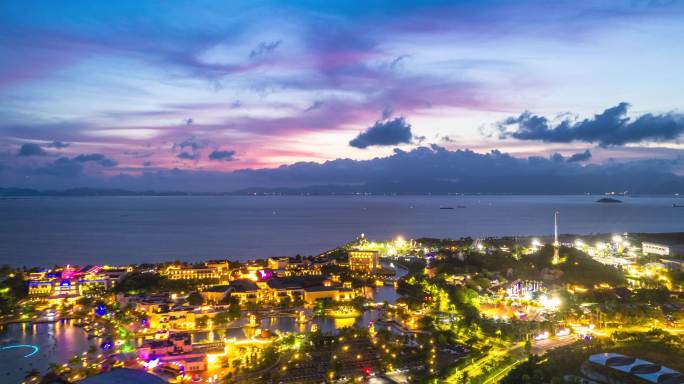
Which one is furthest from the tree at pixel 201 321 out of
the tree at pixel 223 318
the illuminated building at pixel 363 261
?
the illuminated building at pixel 363 261

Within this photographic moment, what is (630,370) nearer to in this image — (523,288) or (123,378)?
(523,288)

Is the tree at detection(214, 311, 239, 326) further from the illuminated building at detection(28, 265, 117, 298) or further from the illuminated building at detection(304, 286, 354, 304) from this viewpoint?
the illuminated building at detection(28, 265, 117, 298)

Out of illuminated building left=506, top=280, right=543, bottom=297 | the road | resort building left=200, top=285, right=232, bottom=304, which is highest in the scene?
resort building left=200, top=285, right=232, bottom=304

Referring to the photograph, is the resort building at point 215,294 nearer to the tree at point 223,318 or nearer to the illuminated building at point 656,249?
the tree at point 223,318

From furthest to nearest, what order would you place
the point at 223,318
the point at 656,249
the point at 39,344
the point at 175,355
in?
the point at 656,249, the point at 223,318, the point at 39,344, the point at 175,355

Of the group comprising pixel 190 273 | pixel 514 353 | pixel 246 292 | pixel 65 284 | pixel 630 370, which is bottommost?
pixel 514 353

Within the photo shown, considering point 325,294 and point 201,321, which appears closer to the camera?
point 201,321

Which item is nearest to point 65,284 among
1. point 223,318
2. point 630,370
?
point 223,318

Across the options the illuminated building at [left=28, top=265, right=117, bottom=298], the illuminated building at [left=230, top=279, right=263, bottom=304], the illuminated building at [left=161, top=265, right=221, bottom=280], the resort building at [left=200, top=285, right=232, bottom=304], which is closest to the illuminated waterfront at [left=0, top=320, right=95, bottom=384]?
the illuminated building at [left=28, top=265, right=117, bottom=298]

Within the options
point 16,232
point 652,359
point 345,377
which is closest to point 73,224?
point 16,232

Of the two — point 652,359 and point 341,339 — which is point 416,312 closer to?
point 341,339

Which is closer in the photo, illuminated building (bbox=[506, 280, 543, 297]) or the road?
the road
